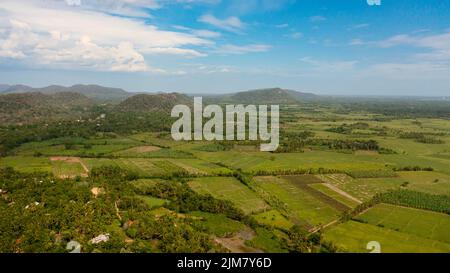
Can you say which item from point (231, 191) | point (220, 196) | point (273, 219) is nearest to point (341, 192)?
point (231, 191)

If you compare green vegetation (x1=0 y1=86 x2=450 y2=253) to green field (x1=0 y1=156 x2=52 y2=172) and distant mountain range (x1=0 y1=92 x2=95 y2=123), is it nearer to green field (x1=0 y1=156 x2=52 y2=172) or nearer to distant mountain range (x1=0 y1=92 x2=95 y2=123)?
green field (x1=0 y1=156 x2=52 y2=172)

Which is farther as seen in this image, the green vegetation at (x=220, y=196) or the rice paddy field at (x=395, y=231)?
the rice paddy field at (x=395, y=231)

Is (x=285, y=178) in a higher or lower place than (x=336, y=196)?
higher

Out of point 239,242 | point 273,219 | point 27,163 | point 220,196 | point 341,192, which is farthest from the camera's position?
point 27,163

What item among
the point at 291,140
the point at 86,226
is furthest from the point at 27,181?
the point at 291,140

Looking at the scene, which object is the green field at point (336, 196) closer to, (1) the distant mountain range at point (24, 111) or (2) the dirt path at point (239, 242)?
(2) the dirt path at point (239, 242)

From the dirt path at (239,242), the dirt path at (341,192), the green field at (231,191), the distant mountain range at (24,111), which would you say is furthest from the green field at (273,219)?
the distant mountain range at (24,111)

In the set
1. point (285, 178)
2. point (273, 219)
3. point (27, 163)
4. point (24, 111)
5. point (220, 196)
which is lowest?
point (273, 219)

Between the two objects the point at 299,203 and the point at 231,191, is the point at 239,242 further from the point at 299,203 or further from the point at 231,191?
the point at 231,191
